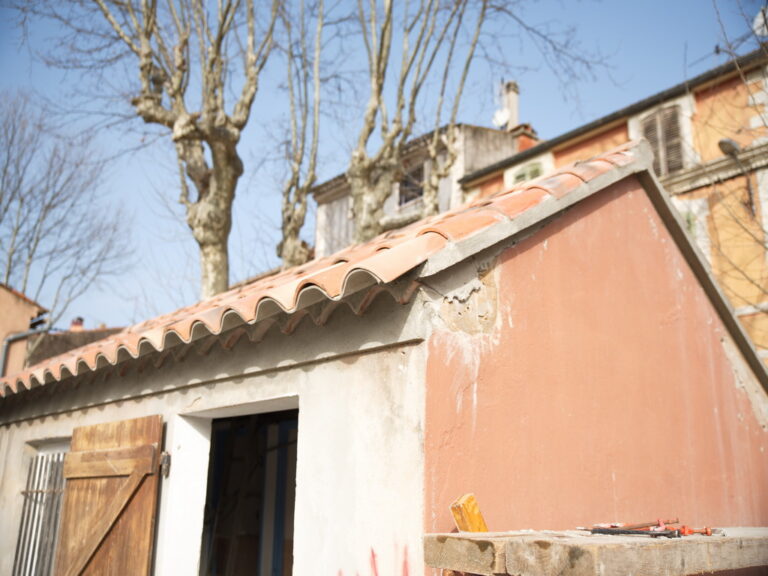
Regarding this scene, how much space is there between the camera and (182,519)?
4.37 m

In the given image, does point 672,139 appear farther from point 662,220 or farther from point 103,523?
point 103,523

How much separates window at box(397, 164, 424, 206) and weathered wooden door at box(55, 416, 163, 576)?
15.1 meters

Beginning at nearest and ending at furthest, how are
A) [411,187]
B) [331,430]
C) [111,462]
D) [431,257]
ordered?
[431,257] < [331,430] < [111,462] < [411,187]

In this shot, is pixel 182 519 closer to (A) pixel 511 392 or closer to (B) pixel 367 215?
(A) pixel 511 392

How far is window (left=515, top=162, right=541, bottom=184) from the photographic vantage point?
15.3 m

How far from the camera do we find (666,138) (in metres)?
13.0

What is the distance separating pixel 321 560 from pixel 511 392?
1221 millimetres

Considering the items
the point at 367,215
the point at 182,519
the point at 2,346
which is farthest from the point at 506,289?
the point at 2,346

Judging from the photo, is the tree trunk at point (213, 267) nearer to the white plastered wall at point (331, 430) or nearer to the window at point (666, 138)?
the white plastered wall at point (331, 430)

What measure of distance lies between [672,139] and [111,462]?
39.0 ft

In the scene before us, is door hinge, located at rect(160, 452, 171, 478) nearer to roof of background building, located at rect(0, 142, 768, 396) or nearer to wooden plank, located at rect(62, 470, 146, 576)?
wooden plank, located at rect(62, 470, 146, 576)

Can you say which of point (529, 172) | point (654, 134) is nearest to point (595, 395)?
point (654, 134)

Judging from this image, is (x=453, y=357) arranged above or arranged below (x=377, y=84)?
below

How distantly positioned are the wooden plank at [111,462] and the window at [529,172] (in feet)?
39.8
